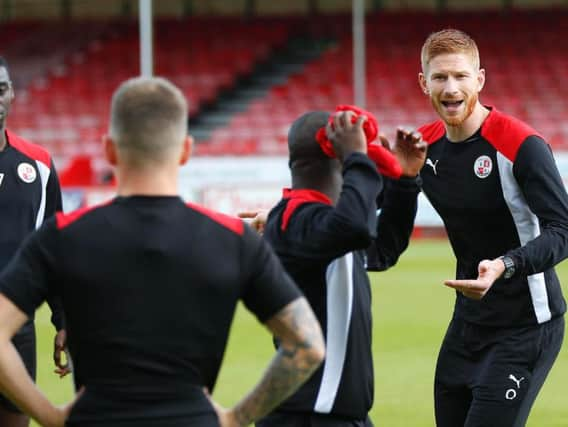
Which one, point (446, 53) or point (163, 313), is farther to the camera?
point (446, 53)

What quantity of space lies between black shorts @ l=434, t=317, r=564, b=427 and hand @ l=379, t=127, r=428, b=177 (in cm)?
108

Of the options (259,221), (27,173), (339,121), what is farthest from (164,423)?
(27,173)

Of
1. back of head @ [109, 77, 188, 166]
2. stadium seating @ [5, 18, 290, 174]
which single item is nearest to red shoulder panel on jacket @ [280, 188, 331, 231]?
back of head @ [109, 77, 188, 166]

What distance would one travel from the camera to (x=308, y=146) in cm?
399

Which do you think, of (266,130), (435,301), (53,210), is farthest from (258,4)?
(53,210)

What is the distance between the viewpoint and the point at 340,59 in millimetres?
33844

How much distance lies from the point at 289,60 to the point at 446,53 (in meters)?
29.7

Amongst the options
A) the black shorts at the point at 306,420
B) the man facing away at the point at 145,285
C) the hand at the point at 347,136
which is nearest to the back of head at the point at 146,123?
the man facing away at the point at 145,285

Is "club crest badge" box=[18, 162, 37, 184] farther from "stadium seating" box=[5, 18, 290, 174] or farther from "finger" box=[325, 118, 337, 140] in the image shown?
"stadium seating" box=[5, 18, 290, 174]

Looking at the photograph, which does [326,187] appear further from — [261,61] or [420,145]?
[261,61]

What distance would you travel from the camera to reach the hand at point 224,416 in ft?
10.5

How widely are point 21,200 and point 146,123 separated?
7.66ft

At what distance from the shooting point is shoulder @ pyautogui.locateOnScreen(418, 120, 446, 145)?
5.50m

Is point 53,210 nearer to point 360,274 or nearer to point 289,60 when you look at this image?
point 360,274
